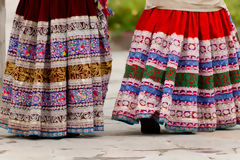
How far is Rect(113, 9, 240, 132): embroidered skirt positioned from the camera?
3.89m

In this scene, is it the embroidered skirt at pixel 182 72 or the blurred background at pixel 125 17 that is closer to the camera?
the embroidered skirt at pixel 182 72

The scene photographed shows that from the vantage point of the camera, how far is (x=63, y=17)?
377 cm

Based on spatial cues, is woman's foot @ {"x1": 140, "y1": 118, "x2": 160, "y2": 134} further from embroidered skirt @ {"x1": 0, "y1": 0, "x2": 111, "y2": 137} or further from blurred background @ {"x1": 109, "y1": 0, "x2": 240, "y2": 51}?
blurred background @ {"x1": 109, "y1": 0, "x2": 240, "y2": 51}

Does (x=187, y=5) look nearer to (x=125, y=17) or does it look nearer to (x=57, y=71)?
(x=57, y=71)

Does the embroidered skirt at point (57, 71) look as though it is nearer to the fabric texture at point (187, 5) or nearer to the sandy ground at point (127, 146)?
the sandy ground at point (127, 146)

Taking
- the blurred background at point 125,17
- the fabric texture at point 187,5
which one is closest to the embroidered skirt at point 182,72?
the fabric texture at point 187,5

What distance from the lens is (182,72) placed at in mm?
3939

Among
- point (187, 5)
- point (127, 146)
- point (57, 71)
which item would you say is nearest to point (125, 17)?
point (187, 5)

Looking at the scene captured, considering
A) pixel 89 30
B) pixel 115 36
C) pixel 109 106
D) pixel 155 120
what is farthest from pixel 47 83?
pixel 115 36

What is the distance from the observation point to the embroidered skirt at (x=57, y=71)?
147 inches

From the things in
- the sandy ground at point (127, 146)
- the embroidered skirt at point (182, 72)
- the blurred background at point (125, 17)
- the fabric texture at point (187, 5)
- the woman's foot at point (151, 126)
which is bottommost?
the sandy ground at point (127, 146)

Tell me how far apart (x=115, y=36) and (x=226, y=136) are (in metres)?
9.36

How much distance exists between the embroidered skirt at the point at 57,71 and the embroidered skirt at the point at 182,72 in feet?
0.93

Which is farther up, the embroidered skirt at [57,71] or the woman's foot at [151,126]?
the embroidered skirt at [57,71]
